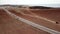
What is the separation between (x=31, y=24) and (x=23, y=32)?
63 mm

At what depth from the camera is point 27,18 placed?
2.25ft

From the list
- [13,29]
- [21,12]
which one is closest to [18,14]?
[21,12]

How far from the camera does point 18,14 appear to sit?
732mm

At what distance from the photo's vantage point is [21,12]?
29.5 inches

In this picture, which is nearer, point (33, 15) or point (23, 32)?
point (23, 32)

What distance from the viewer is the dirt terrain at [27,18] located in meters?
0.61

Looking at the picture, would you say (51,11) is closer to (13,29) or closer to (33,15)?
(33,15)

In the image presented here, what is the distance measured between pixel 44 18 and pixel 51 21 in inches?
1.9

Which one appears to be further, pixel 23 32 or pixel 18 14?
pixel 18 14

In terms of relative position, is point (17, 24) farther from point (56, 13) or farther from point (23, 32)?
point (56, 13)

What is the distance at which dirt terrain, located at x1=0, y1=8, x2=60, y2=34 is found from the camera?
61 centimetres

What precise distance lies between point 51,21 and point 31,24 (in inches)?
4.7

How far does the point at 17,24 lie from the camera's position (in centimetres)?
65

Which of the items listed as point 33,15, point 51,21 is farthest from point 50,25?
point 33,15
